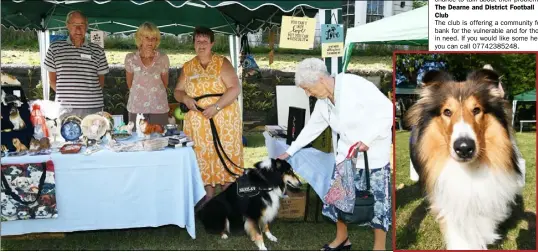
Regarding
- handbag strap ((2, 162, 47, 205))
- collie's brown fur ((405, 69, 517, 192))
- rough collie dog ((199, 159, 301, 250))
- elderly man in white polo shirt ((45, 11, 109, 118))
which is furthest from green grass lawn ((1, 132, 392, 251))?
→ collie's brown fur ((405, 69, 517, 192))

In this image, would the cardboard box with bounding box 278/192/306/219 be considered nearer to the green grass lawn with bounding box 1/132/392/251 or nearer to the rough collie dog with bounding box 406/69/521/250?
the green grass lawn with bounding box 1/132/392/251

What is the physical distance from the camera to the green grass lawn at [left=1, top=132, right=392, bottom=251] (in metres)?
3.32

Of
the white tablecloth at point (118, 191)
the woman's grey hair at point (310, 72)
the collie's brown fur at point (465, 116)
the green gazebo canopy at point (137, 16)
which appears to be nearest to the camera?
the collie's brown fur at point (465, 116)

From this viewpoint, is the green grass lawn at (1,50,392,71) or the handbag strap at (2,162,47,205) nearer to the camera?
the handbag strap at (2,162,47,205)

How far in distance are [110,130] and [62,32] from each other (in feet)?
12.0

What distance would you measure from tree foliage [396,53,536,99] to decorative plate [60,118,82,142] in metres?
2.22

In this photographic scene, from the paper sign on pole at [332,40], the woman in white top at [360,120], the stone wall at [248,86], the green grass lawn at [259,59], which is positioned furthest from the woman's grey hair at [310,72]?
the green grass lawn at [259,59]

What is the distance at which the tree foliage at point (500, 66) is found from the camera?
176 centimetres

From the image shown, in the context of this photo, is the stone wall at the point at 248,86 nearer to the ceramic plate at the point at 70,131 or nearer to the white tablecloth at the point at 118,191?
the ceramic plate at the point at 70,131

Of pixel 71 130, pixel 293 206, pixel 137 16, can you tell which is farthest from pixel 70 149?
pixel 137 16

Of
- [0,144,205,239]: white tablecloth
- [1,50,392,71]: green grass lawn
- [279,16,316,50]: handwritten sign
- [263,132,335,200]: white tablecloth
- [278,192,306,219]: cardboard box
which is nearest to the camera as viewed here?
[0,144,205,239]: white tablecloth

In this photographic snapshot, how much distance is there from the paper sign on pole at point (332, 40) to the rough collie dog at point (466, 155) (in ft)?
4.10

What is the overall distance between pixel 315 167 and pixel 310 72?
82 centimetres

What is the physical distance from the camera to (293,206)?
3844 mm
